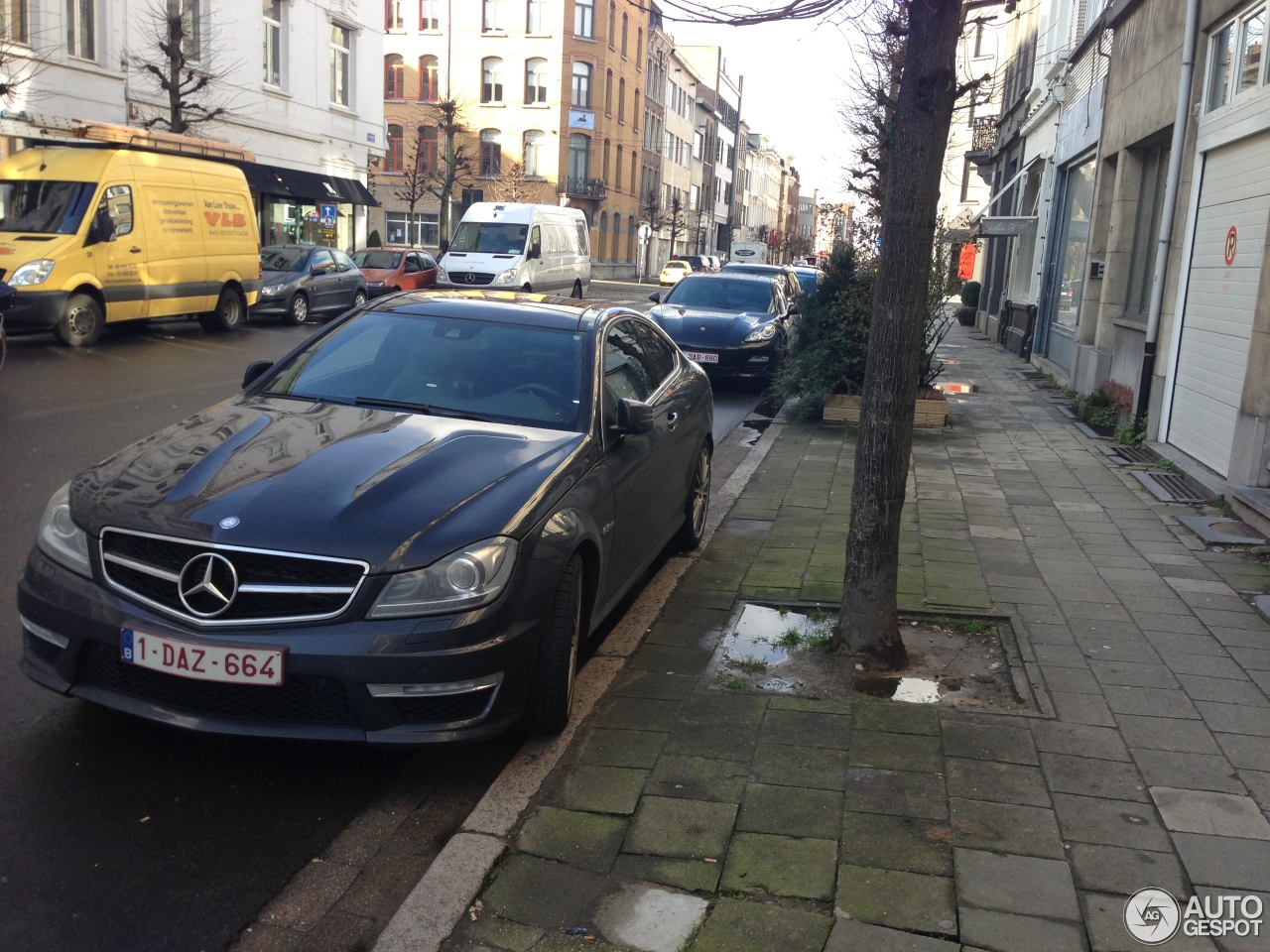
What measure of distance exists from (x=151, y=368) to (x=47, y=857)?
1194cm

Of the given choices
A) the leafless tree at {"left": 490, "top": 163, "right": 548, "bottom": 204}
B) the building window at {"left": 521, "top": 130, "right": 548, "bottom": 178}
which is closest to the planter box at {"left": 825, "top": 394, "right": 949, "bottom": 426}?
the leafless tree at {"left": 490, "top": 163, "right": 548, "bottom": 204}

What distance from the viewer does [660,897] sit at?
3148 millimetres

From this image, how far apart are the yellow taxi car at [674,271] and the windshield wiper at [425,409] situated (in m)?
48.1

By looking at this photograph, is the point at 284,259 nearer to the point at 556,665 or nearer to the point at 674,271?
the point at 556,665

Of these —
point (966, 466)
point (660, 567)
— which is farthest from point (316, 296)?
point (660, 567)

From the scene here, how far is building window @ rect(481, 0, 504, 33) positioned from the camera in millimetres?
60094

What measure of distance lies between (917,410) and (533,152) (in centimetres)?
5207

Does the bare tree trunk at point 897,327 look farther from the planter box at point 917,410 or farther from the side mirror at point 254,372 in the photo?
the planter box at point 917,410

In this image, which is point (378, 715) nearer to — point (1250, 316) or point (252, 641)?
point (252, 641)

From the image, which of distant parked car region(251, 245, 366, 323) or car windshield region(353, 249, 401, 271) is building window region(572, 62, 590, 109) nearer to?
car windshield region(353, 249, 401, 271)

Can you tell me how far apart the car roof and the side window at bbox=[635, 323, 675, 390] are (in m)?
0.45

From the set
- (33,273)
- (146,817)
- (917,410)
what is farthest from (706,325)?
(146,817)

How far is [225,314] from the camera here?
749 inches

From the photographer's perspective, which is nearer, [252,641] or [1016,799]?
[252,641]
